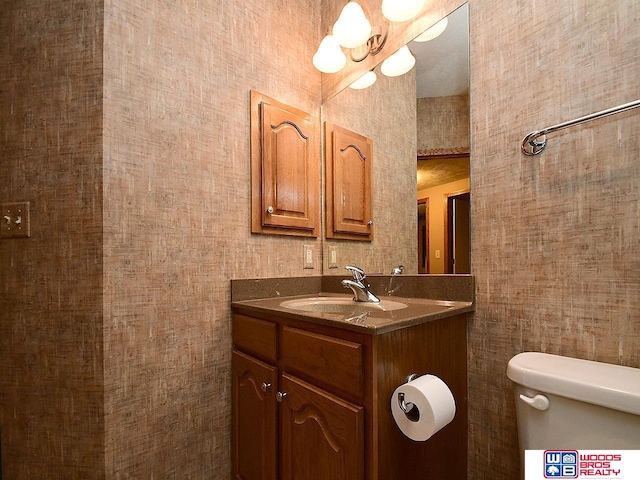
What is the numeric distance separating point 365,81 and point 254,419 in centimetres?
155

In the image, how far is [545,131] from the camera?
945mm

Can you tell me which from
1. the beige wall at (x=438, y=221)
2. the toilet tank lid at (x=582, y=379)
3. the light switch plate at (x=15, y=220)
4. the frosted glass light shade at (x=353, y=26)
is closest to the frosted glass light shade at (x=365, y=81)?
the frosted glass light shade at (x=353, y=26)

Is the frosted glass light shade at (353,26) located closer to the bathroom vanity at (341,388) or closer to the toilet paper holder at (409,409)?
the bathroom vanity at (341,388)

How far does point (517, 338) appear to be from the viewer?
103cm

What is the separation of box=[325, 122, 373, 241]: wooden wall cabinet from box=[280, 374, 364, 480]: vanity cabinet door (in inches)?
32.3

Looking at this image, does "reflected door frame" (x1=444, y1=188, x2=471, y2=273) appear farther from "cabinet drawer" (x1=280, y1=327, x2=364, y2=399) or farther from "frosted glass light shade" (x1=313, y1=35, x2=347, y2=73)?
"frosted glass light shade" (x1=313, y1=35, x2=347, y2=73)

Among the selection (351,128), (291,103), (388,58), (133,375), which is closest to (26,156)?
(133,375)

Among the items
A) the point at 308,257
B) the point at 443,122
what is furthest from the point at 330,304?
the point at 443,122

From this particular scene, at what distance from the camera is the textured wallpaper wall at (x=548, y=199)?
85cm

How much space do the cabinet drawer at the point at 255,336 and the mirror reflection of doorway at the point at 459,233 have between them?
0.69m

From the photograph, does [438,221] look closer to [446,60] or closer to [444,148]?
[444,148]

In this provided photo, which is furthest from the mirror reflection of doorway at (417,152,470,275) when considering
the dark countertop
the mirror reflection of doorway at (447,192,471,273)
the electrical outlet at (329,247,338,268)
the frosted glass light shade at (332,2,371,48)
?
the frosted glass light shade at (332,2,371,48)

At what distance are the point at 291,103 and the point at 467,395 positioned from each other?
57.8 inches

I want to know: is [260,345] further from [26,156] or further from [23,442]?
[26,156]
